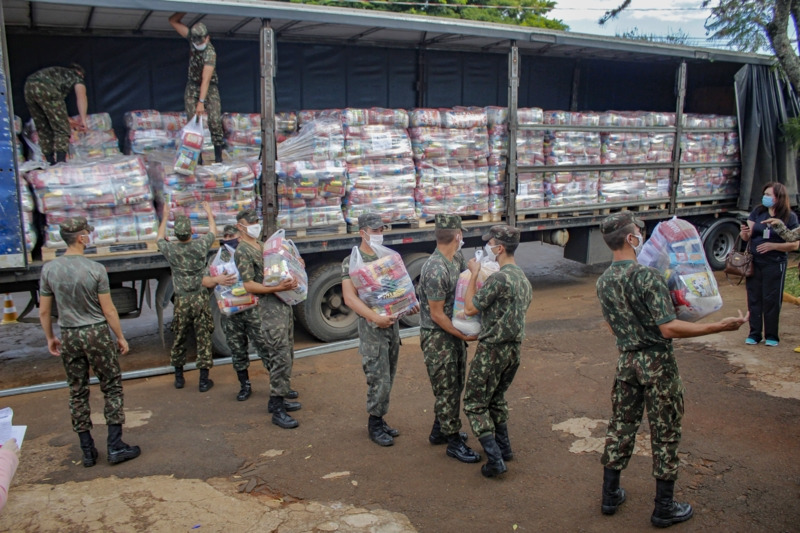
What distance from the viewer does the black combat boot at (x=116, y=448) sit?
490 cm

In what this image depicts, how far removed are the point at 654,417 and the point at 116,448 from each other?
3738 millimetres

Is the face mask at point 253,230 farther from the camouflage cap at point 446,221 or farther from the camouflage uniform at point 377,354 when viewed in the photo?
the camouflage cap at point 446,221

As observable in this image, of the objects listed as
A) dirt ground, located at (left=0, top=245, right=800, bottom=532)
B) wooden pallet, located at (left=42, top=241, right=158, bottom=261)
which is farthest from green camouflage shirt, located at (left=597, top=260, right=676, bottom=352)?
wooden pallet, located at (left=42, top=241, right=158, bottom=261)

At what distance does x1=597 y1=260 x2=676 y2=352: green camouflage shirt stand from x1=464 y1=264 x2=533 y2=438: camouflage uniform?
0.59m

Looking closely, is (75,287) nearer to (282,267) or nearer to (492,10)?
(282,267)

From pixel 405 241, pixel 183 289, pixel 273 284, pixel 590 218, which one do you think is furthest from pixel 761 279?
pixel 183 289

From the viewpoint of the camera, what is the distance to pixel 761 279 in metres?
7.14

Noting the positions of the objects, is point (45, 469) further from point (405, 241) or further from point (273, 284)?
point (405, 241)

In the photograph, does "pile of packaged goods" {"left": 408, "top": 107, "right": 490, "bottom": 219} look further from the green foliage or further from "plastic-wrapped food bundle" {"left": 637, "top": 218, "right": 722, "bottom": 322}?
the green foliage

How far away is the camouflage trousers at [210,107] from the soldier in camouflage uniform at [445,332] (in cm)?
383

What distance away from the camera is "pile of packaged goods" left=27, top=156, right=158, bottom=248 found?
640 centimetres

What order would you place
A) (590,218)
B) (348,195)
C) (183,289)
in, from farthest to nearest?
(590,218)
(348,195)
(183,289)

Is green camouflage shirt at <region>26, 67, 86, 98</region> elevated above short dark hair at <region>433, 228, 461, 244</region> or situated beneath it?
elevated above

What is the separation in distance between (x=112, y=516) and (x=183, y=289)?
2710mm
